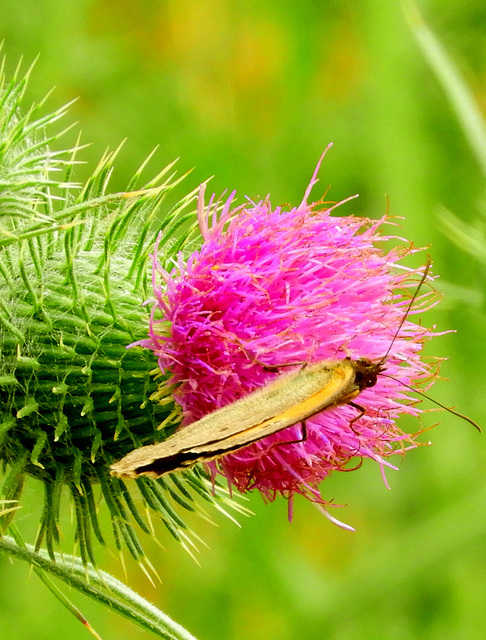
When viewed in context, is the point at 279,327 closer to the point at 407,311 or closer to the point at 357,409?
the point at 357,409

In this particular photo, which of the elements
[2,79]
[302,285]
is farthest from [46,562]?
[2,79]

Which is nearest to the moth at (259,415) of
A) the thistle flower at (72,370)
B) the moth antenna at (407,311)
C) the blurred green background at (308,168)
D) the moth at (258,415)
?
the moth at (258,415)

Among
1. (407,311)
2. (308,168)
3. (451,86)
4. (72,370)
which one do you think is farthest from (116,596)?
(308,168)

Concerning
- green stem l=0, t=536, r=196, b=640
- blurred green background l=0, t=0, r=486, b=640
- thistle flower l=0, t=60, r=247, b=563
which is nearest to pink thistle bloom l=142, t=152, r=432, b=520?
thistle flower l=0, t=60, r=247, b=563

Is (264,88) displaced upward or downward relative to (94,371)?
upward

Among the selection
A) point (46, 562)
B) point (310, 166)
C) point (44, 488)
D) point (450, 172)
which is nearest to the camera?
point (46, 562)

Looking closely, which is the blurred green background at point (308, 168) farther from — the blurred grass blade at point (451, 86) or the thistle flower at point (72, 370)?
the thistle flower at point (72, 370)

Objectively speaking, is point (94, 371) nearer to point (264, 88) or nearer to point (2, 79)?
point (2, 79)
